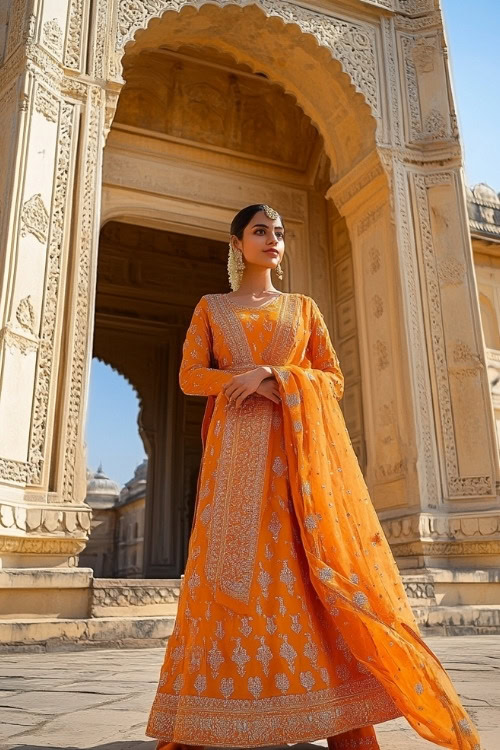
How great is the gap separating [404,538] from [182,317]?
234 inches

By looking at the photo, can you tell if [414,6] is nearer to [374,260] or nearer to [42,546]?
[374,260]

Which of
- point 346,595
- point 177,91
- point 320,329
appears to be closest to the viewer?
point 346,595

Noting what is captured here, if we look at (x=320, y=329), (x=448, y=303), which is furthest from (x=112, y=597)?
(x=448, y=303)

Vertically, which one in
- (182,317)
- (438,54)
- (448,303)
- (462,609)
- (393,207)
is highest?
(438,54)

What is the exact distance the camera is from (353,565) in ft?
4.60

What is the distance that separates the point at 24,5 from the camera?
482 centimetres

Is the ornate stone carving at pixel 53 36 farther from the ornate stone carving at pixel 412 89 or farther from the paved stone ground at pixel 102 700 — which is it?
the paved stone ground at pixel 102 700

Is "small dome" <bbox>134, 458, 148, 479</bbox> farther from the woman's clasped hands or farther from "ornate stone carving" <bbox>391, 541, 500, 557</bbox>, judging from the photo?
the woman's clasped hands

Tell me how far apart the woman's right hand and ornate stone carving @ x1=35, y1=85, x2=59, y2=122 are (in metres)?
3.73

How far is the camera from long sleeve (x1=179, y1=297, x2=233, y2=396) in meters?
1.61

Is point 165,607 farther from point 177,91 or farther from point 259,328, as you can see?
point 177,91

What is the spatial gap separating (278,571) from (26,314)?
10.4 ft

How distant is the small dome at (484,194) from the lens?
27.4 ft

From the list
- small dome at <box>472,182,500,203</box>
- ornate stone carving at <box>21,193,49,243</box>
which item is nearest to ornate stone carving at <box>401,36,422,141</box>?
small dome at <box>472,182,500,203</box>
